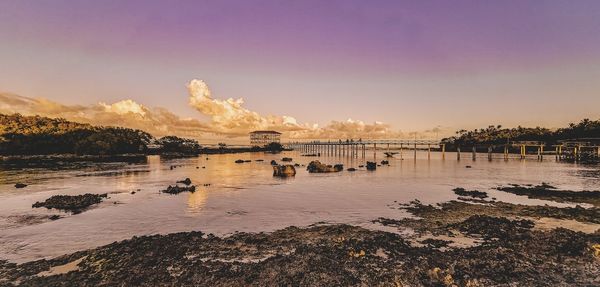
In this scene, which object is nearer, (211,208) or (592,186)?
(211,208)

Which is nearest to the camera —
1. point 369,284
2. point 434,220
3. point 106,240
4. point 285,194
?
point 369,284

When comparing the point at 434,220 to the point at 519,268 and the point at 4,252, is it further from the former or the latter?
the point at 4,252

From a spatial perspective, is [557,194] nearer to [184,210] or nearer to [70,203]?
[184,210]

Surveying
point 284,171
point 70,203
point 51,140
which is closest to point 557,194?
point 284,171

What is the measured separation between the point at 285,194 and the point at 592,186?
39976 millimetres

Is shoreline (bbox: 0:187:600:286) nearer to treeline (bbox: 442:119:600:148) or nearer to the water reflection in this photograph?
the water reflection

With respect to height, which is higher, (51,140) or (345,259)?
(51,140)

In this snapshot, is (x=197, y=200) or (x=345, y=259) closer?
(x=345, y=259)

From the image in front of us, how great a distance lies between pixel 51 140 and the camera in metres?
117

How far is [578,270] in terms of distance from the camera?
1254 cm

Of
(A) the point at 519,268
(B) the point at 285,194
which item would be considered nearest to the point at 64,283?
(A) the point at 519,268

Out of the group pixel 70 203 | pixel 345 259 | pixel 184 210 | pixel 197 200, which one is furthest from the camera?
pixel 197 200

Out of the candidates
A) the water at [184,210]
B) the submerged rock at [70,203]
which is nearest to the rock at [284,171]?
the water at [184,210]

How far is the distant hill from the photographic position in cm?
11000
